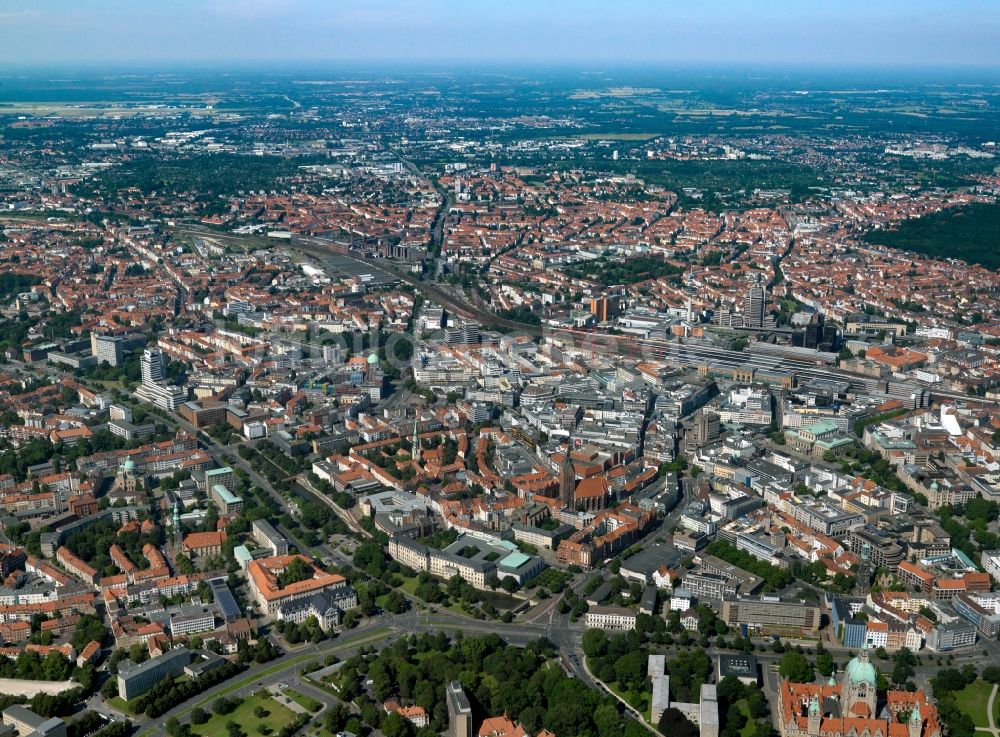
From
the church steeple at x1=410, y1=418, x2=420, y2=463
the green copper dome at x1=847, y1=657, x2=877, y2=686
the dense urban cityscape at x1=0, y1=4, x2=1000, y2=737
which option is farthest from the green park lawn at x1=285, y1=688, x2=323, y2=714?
the church steeple at x1=410, y1=418, x2=420, y2=463

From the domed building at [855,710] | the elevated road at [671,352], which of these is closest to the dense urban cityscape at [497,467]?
the domed building at [855,710]

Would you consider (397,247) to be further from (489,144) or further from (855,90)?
(855,90)

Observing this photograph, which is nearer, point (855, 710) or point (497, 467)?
point (855, 710)

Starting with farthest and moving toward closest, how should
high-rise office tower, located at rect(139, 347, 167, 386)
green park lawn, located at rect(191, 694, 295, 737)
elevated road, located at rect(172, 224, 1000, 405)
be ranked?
elevated road, located at rect(172, 224, 1000, 405), high-rise office tower, located at rect(139, 347, 167, 386), green park lawn, located at rect(191, 694, 295, 737)

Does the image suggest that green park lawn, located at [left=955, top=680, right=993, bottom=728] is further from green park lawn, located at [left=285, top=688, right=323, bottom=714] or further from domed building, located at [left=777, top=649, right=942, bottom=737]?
green park lawn, located at [left=285, top=688, right=323, bottom=714]

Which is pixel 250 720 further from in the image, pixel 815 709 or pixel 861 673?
pixel 861 673

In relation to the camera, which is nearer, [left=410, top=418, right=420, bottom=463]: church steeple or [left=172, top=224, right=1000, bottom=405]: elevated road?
[left=410, top=418, right=420, bottom=463]: church steeple

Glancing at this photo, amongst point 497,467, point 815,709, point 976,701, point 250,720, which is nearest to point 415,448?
point 497,467
